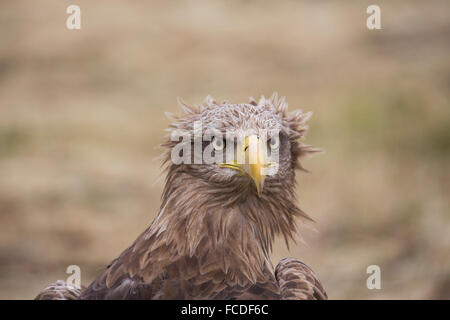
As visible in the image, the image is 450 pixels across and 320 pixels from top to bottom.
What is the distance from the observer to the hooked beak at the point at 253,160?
6.25 ft

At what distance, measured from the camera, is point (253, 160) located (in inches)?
75.2

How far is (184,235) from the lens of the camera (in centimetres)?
210

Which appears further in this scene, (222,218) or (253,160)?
(222,218)

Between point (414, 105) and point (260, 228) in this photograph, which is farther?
point (414, 105)

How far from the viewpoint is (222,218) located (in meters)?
2.12

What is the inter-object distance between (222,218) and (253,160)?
305 millimetres

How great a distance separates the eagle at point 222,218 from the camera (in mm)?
2002

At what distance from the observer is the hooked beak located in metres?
1.91

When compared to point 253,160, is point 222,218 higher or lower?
lower

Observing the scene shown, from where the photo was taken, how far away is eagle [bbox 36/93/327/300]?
2.00 meters

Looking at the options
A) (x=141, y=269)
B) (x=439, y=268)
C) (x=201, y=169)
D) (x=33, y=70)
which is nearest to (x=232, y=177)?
(x=201, y=169)
